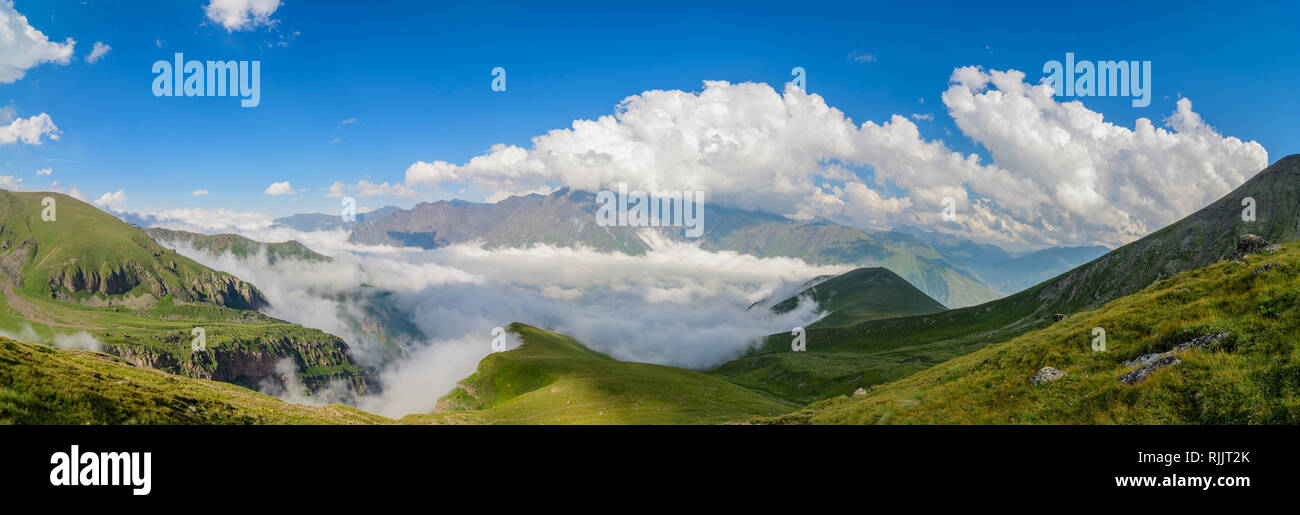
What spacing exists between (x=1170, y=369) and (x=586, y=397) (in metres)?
89.8

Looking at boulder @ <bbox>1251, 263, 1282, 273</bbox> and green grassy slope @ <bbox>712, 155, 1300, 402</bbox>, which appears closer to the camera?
boulder @ <bbox>1251, 263, 1282, 273</bbox>

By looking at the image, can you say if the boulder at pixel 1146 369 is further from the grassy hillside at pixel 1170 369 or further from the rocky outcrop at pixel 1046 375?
the rocky outcrop at pixel 1046 375

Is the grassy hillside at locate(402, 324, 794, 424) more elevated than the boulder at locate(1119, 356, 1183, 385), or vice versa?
the boulder at locate(1119, 356, 1183, 385)

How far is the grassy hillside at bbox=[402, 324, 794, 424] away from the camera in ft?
245

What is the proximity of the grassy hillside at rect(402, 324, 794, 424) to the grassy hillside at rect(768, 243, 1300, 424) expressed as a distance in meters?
35.2

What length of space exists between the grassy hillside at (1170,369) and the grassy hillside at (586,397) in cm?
3522

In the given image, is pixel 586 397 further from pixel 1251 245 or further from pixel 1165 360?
pixel 1251 245

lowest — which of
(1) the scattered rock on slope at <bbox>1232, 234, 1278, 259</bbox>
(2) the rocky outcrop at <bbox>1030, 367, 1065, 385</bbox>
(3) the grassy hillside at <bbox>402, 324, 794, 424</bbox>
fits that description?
(3) the grassy hillside at <bbox>402, 324, 794, 424</bbox>

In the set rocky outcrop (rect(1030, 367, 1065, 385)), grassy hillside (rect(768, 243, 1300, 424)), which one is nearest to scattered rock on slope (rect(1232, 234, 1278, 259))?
grassy hillside (rect(768, 243, 1300, 424))

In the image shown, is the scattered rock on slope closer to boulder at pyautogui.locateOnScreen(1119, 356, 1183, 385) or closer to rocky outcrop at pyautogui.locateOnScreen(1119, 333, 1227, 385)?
rocky outcrop at pyautogui.locateOnScreen(1119, 333, 1227, 385)

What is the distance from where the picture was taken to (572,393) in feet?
339
